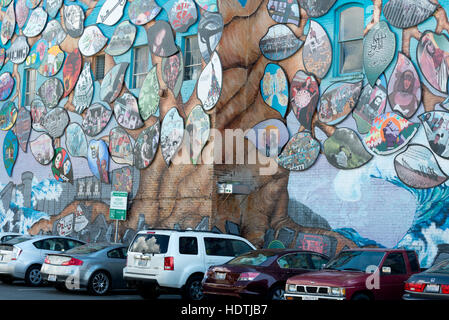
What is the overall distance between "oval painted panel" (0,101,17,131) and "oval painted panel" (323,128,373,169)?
16.8 m

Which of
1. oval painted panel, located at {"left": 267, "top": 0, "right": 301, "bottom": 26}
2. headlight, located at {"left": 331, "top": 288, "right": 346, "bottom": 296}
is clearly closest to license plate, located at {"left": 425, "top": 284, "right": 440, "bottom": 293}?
headlight, located at {"left": 331, "top": 288, "right": 346, "bottom": 296}

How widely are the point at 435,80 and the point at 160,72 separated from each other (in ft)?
32.8

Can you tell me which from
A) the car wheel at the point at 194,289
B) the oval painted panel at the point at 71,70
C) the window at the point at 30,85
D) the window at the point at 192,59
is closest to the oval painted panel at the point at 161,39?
the window at the point at 192,59

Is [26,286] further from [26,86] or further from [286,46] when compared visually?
[26,86]

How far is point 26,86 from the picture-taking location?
31.5 meters

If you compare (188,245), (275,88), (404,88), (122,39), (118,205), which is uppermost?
(122,39)

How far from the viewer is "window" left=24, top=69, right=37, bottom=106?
102ft

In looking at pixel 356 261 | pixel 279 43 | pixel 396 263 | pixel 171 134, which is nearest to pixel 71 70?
pixel 171 134

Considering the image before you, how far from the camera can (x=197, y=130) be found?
890 inches

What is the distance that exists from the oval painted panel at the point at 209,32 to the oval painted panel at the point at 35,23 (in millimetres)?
10630

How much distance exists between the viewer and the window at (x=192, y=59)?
76.1 feet

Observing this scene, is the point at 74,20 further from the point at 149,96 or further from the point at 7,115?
the point at 149,96

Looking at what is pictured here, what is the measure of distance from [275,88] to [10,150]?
48.8 ft

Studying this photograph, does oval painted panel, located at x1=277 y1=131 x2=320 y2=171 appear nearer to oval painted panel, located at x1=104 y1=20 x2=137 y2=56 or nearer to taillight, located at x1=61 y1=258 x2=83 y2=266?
taillight, located at x1=61 y1=258 x2=83 y2=266
